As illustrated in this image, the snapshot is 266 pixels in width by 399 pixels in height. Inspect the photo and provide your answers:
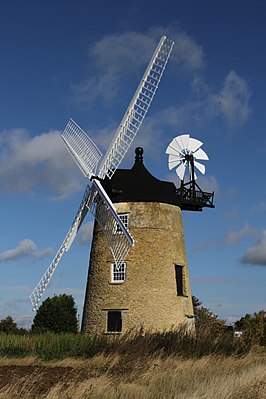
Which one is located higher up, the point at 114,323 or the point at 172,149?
the point at 172,149

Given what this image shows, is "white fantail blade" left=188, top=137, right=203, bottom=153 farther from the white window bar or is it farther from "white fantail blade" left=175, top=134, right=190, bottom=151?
the white window bar

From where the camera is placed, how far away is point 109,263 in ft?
82.2

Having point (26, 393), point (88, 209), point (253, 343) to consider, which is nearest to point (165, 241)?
point (88, 209)

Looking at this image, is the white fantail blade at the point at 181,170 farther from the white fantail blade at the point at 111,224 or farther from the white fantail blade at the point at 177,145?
the white fantail blade at the point at 111,224

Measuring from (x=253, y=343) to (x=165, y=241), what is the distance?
236 inches

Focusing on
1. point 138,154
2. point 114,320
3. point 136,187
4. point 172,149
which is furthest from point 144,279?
point 172,149

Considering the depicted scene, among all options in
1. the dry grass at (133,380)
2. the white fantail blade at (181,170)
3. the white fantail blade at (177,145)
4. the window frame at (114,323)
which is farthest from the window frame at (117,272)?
the dry grass at (133,380)

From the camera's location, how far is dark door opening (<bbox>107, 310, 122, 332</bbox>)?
2444 cm

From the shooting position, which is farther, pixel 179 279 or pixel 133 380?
pixel 179 279

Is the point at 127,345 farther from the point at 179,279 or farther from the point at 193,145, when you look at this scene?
the point at 193,145

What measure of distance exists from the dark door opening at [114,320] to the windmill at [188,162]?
20.8 ft

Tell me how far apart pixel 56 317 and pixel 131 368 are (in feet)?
64.3

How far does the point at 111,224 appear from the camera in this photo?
2458 cm

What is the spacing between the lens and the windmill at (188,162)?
27.7m
